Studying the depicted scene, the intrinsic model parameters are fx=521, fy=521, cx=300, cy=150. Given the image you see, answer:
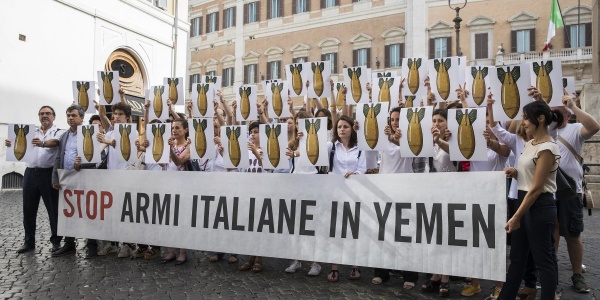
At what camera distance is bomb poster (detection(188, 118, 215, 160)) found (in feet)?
19.7

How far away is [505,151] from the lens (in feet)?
16.3

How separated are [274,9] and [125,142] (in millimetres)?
33809

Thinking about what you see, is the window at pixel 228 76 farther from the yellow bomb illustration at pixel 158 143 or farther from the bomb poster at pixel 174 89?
the yellow bomb illustration at pixel 158 143

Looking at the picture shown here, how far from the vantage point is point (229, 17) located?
41.3 metres

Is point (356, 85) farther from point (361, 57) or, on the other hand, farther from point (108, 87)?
point (361, 57)

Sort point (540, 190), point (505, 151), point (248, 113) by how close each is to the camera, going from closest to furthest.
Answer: point (540, 190) → point (505, 151) → point (248, 113)

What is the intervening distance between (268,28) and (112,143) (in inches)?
1329

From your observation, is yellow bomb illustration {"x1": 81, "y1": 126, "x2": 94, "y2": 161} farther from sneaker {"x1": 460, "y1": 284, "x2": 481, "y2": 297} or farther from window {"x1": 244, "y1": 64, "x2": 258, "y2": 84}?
window {"x1": 244, "y1": 64, "x2": 258, "y2": 84}

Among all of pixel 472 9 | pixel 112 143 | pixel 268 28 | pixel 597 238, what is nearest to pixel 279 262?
pixel 112 143

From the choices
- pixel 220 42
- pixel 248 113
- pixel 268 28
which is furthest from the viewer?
pixel 220 42

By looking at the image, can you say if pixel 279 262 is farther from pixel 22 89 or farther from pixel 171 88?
pixel 22 89

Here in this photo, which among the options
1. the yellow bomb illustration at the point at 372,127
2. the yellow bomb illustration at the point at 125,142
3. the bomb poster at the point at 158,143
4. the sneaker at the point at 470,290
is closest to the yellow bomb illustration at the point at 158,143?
the bomb poster at the point at 158,143

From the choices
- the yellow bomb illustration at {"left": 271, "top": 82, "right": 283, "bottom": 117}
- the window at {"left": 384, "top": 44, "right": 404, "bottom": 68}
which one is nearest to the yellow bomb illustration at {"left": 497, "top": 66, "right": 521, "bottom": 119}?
the yellow bomb illustration at {"left": 271, "top": 82, "right": 283, "bottom": 117}

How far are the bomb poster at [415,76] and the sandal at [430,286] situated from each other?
2.24 m
